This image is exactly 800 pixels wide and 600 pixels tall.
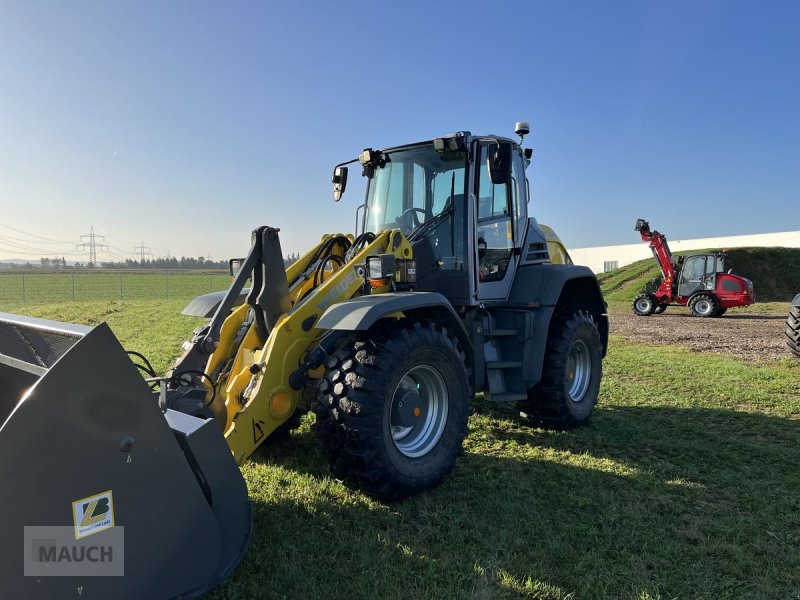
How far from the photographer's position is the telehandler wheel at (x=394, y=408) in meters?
3.31

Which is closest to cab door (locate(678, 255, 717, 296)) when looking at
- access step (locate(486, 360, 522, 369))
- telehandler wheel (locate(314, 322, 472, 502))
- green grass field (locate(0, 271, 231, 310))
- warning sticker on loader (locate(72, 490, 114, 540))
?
access step (locate(486, 360, 522, 369))

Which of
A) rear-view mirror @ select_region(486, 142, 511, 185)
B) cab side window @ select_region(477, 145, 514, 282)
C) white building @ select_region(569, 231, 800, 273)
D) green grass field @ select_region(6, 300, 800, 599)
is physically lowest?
green grass field @ select_region(6, 300, 800, 599)

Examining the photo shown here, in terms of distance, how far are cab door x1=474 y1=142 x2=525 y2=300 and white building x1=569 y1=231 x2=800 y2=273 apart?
30991 millimetres

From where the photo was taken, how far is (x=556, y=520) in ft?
11.2

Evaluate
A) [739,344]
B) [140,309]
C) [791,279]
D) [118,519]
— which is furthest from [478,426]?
[791,279]

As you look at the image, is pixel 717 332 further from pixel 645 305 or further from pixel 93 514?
pixel 93 514

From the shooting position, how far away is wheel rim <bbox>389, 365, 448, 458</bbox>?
12.3ft

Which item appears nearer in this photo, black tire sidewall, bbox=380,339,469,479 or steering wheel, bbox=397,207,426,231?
black tire sidewall, bbox=380,339,469,479

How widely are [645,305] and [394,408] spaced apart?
61.0ft

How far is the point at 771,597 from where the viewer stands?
2688 millimetres

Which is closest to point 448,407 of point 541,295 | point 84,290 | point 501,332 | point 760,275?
point 501,332

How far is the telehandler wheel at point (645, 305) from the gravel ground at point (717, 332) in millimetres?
434

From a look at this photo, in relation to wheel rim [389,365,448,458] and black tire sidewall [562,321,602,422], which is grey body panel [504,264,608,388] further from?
wheel rim [389,365,448,458]

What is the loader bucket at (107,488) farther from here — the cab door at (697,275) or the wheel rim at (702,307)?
the cab door at (697,275)
